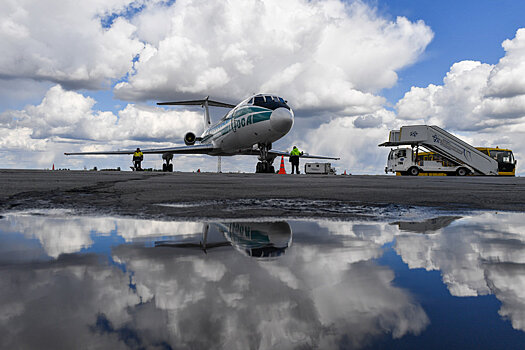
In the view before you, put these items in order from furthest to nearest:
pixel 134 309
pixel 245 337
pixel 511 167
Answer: pixel 511 167, pixel 134 309, pixel 245 337

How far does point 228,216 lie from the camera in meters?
3.12

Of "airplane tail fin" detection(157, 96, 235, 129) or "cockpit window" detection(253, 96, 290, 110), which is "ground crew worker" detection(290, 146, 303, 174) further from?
"airplane tail fin" detection(157, 96, 235, 129)

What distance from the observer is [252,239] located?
2.11 m

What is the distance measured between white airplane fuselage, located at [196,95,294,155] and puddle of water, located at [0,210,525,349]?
1542 cm

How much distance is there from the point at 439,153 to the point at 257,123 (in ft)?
57.5

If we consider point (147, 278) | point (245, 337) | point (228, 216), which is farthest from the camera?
point (228, 216)

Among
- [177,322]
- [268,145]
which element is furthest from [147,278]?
[268,145]

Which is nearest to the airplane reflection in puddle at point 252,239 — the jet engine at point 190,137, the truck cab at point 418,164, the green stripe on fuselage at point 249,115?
the green stripe on fuselage at point 249,115

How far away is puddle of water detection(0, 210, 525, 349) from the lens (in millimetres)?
925

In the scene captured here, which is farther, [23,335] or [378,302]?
[378,302]

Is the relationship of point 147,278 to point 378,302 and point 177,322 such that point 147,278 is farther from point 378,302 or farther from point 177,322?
point 378,302

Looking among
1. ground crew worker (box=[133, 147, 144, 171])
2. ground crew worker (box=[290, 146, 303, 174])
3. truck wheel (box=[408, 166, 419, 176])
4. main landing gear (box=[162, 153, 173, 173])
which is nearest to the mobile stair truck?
truck wheel (box=[408, 166, 419, 176])

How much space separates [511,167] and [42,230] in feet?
125

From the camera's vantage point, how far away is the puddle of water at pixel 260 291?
925mm
